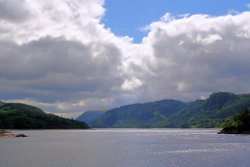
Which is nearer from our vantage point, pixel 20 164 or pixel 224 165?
pixel 224 165

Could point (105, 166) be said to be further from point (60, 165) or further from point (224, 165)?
point (224, 165)

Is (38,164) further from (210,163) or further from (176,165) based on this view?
(210,163)

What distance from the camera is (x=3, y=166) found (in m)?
110

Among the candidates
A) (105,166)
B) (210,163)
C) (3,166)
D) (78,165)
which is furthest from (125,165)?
(3,166)

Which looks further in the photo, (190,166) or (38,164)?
(38,164)

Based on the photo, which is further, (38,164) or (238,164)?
(38,164)

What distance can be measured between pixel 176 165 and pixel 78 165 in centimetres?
2620

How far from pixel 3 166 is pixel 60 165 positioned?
15492 mm

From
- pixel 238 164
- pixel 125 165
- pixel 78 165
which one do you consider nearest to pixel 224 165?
pixel 238 164

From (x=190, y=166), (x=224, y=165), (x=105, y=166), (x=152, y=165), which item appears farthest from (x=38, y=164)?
(x=224, y=165)

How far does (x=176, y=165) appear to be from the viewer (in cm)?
10569

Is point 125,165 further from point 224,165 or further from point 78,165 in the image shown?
point 224,165

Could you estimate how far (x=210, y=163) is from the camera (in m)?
112

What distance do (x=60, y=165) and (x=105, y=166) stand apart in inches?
474
